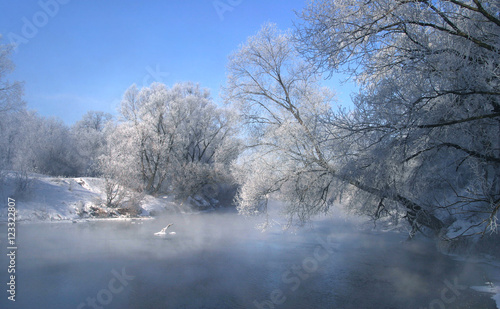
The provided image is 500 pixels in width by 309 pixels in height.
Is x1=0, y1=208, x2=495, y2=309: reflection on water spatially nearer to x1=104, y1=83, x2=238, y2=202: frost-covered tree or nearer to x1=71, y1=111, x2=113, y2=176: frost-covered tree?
x1=104, y1=83, x2=238, y2=202: frost-covered tree

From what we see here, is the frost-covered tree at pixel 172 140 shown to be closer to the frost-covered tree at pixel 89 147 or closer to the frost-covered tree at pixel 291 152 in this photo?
the frost-covered tree at pixel 89 147

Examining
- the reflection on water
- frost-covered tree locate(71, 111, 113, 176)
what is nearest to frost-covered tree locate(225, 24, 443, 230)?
the reflection on water

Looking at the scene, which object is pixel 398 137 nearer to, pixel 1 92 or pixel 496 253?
pixel 496 253

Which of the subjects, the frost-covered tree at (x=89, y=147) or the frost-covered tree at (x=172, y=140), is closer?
the frost-covered tree at (x=172, y=140)

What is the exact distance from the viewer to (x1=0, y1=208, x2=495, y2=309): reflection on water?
6723 mm

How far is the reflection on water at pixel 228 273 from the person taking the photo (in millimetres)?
6723

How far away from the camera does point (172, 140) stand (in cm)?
2616

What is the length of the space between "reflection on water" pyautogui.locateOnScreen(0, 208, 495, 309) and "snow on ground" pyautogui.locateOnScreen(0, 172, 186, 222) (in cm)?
212

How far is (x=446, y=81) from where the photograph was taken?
200 inches

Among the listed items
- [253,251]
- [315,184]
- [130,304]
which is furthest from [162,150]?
[130,304]

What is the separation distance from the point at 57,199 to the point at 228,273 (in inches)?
526

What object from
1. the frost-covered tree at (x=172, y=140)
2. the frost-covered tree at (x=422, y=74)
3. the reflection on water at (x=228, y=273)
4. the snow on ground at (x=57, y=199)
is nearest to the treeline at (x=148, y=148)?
the frost-covered tree at (x=172, y=140)

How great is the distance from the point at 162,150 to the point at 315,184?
17.7 metres

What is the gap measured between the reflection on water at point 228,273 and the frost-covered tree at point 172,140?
33.2 feet
